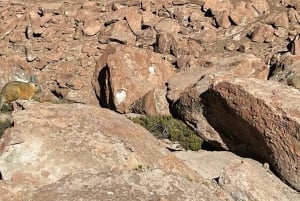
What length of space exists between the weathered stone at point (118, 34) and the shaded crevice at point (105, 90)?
217 cm

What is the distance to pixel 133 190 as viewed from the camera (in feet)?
23.0

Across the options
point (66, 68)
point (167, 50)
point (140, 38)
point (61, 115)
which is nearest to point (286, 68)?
point (167, 50)

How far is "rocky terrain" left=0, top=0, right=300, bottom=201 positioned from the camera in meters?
8.20

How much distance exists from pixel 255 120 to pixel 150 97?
492cm

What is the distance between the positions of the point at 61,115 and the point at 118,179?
2533 mm

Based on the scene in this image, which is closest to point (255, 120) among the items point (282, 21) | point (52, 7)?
point (282, 21)

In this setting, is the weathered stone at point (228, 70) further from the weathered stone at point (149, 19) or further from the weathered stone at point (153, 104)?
the weathered stone at point (149, 19)

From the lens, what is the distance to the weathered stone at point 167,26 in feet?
63.1

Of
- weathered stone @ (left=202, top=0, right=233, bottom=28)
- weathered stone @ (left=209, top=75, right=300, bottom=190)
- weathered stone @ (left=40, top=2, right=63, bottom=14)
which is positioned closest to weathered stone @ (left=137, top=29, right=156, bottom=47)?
weathered stone @ (left=202, top=0, right=233, bottom=28)

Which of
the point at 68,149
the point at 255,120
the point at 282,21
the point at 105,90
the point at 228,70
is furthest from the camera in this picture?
the point at 282,21

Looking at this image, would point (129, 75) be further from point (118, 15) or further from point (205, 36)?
point (118, 15)

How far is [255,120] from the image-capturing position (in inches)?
417

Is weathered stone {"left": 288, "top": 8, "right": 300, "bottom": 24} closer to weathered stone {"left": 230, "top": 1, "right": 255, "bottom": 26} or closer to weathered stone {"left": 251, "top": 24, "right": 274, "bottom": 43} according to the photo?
weathered stone {"left": 251, "top": 24, "right": 274, "bottom": 43}

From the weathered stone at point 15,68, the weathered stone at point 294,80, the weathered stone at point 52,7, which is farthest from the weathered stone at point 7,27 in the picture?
the weathered stone at point 294,80
